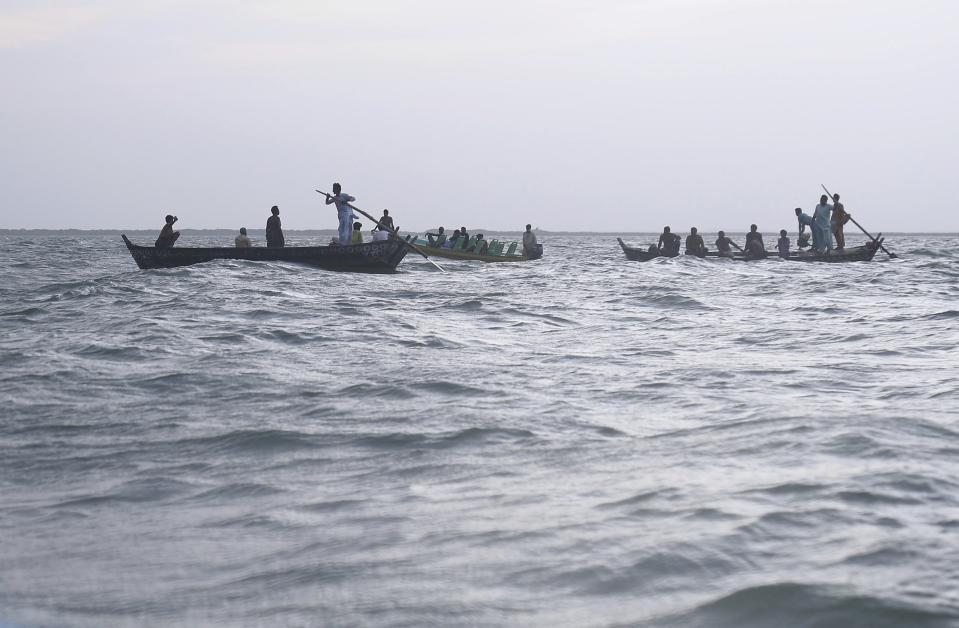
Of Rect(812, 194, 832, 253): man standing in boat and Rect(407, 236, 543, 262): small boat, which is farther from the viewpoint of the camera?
Rect(407, 236, 543, 262): small boat

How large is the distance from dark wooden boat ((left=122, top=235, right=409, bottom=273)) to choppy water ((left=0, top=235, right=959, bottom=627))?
11592mm

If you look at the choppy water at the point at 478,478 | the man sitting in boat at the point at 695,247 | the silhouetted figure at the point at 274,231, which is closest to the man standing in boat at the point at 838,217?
the man sitting in boat at the point at 695,247

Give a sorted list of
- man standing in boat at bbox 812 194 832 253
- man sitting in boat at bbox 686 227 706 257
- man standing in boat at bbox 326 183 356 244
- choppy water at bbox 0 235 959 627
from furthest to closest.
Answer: man sitting in boat at bbox 686 227 706 257, man standing in boat at bbox 812 194 832 253, man standing in boat at bbox 326 183 356 244, choppy water at bbox 0 235 959 627

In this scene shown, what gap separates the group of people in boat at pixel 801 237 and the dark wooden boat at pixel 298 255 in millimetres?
10811

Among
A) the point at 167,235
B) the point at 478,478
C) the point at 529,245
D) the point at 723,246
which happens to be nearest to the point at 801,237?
the point at 723,246

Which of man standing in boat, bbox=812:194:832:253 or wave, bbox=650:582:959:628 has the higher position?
man standing in boat, bbox=812:194:832:253

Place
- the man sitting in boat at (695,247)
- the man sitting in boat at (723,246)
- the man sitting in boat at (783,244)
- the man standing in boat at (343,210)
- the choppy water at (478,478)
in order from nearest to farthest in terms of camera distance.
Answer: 1. the choppy water at (478,478)
2. the man standing in boat at (343,210)
3. the man sitting in boat at (783,244)
4. the man sitting in boat at (723,246)
5. the man sitting in boat at (695,247)

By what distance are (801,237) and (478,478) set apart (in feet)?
95.5

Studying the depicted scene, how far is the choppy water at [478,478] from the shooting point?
357 cm

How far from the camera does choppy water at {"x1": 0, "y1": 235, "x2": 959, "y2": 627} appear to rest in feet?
11.7

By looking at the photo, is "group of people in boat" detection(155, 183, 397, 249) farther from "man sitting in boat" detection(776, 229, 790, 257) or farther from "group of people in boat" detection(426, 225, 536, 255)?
"man sitting in boat" detection(776, 229, 790, 257)

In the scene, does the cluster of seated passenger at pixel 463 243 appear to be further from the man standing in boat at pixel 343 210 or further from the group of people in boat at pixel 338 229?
the man standing in boat at pixel 343 210

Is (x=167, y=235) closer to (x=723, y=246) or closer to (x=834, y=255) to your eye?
(x=723, y=246)

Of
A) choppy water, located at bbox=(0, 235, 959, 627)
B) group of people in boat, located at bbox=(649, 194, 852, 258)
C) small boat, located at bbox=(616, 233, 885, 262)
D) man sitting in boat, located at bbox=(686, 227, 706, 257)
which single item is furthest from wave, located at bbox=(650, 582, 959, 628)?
man sitting in boat, located at bbox=(686, 227, 706, 257)
